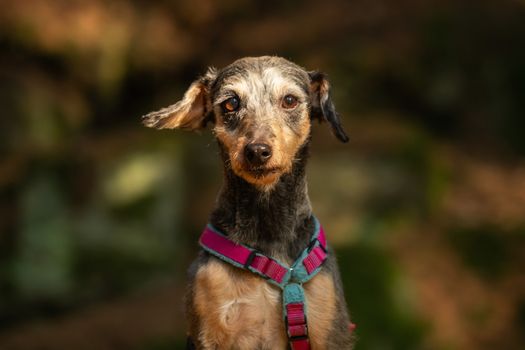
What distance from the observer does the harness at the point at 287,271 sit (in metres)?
5.27

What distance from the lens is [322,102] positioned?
19.4 ft

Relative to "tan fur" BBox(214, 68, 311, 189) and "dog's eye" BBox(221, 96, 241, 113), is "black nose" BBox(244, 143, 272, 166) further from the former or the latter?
"dog's eye" BBox(221, 96, 241, 113)

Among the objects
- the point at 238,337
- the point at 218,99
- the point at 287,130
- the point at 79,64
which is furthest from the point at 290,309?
the point at 79,64

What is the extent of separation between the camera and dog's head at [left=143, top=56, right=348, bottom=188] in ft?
17.5

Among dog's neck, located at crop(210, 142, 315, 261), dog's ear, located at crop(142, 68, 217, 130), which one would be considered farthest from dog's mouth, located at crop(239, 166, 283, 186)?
dog's ear, located at crop(142, 68, 217, 130)

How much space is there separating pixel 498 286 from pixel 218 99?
7.91 metres

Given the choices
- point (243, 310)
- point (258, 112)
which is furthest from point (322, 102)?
point (243, 310)

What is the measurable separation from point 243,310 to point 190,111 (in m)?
1.65

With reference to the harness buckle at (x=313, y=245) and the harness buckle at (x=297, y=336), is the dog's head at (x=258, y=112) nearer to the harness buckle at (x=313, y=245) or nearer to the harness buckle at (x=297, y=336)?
the harness buckle at (x=313, y=245)

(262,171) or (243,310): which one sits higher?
(262,171)

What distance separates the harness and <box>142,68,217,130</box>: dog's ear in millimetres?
960

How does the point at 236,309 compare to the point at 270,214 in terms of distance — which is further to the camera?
the point at 270,214

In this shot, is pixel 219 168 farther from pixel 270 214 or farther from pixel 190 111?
pixel 270 214

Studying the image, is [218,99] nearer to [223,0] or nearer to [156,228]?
[156,228]
